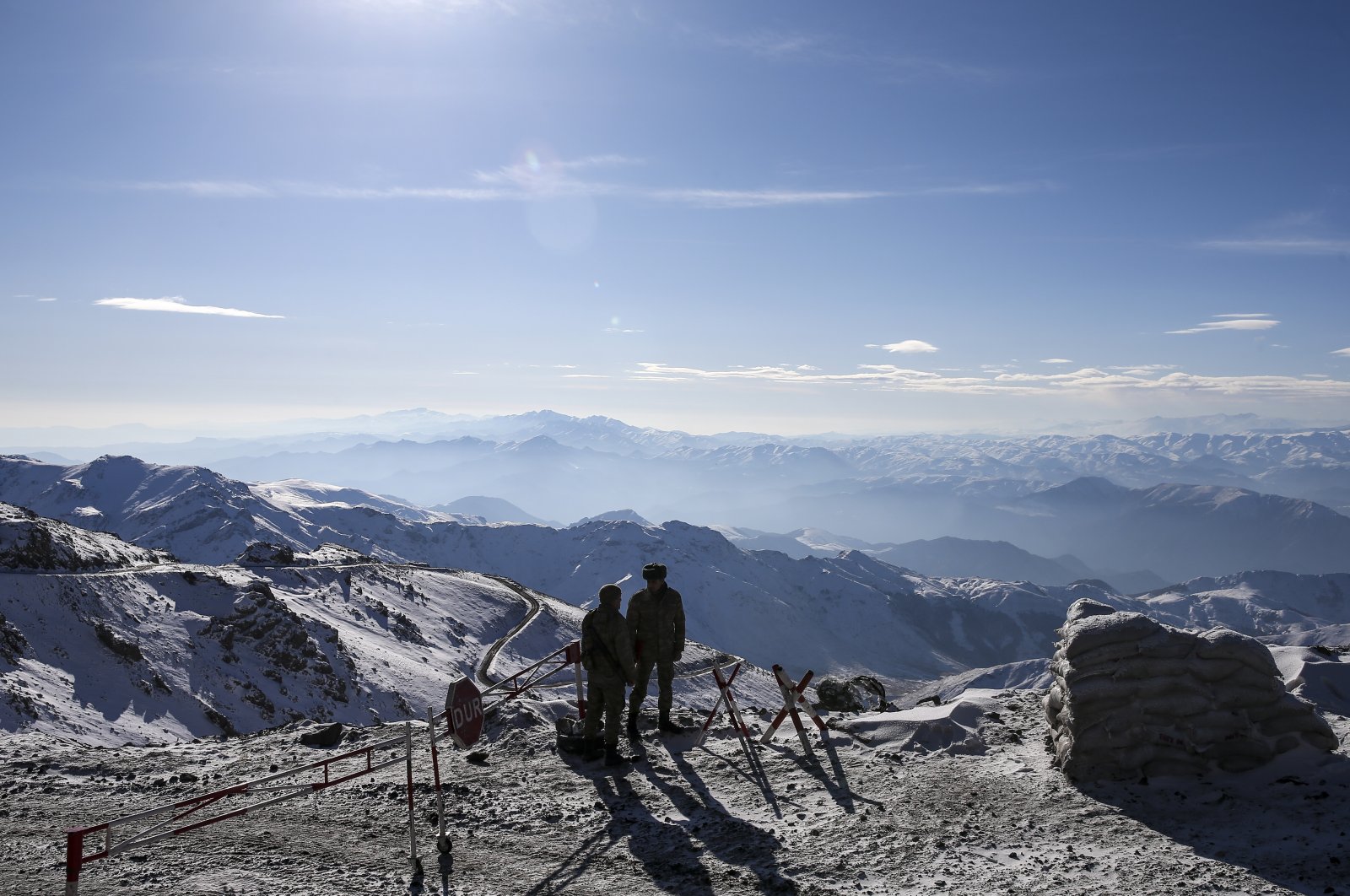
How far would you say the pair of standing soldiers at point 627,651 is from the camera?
1385cm

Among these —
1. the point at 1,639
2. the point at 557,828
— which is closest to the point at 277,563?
the point at 1,639

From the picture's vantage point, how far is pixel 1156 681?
39.7ft

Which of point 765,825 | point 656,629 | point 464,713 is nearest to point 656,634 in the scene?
point 656,629

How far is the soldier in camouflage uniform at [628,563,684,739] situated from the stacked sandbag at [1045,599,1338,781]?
7292 mm

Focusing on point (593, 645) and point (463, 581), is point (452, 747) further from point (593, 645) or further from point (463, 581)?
point (463, 581)

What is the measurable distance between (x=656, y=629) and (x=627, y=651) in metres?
1.54

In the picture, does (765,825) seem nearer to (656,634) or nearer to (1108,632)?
(656,634)

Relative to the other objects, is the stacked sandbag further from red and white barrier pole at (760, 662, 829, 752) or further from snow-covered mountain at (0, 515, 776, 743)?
snow-covered mountain at (0, 515, 776, 743)

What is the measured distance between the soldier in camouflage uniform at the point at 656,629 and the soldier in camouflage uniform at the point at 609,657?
0.86m

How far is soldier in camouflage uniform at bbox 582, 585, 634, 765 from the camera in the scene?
13797mm

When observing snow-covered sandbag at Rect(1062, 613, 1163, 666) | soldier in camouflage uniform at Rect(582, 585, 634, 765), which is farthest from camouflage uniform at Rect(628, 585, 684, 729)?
snow-covered sandbag at Rect(1062, 613, 1163, 666)

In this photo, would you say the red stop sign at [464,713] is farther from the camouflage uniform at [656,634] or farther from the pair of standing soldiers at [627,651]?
the camouflage uniform at [656,634]

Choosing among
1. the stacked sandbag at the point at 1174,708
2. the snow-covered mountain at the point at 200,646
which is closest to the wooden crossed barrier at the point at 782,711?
the stacked sandbag at the point at 1174,708

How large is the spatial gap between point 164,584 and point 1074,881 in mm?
75573
